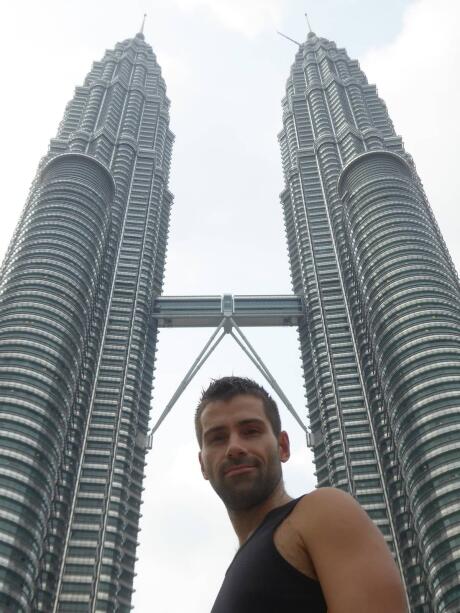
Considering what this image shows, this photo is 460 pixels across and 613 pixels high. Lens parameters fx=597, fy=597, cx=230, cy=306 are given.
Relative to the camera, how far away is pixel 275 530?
341 cm

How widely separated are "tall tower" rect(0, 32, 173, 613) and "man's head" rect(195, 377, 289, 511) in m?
68.2

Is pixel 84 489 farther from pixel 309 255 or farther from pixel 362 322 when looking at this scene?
pixel 309 255

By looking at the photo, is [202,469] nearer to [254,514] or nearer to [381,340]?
[254,514]

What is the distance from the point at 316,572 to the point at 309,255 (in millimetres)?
127799

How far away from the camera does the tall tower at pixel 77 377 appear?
7256 cm

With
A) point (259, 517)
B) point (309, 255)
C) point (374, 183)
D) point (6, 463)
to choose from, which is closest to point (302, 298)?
point (309, 255)

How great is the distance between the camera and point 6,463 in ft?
230

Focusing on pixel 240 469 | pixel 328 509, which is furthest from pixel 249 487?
pixel 328 509

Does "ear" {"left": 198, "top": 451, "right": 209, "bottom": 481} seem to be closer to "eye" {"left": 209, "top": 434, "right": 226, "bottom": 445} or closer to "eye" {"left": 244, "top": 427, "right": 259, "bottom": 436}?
"eye" {"left": 209, "top": 434, "right": 226, "bottom": 445}

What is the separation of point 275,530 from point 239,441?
81 cm

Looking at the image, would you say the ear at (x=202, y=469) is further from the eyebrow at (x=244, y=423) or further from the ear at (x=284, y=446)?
the ear at (x=284, y=446)

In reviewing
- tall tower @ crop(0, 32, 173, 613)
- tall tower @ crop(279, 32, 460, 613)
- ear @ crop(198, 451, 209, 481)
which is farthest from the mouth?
tall tower @ crop(279, 32, 460, 613)

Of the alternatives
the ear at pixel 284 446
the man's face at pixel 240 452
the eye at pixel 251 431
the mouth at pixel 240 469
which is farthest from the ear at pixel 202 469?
the ear at pixel 284 446

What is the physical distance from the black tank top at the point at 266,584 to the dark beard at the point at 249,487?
13.6 inches
